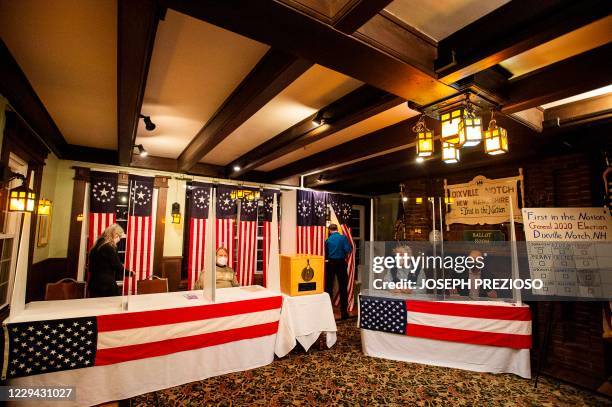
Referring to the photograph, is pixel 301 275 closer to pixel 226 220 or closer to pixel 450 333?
pixel 450 333

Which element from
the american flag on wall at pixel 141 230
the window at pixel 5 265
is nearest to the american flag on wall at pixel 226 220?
the american flag on wall at pixel 141 230

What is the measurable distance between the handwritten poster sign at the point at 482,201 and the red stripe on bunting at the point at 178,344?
3.89 meters

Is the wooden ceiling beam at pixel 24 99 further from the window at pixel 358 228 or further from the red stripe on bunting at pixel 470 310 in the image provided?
the window at pixel 358 228

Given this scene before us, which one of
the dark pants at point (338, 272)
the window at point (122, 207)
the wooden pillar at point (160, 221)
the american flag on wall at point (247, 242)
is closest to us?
the window at point (122, 207)

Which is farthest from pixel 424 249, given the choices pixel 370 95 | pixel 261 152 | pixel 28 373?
pixel 28 373

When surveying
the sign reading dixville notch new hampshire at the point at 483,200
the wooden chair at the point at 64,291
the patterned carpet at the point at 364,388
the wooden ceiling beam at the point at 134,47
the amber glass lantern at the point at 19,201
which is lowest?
the patterned carpet at the point at 364,388

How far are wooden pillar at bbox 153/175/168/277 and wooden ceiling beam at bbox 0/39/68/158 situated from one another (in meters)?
1.90

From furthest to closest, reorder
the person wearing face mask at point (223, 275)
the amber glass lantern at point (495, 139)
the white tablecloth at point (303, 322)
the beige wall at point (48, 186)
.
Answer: the person wearing face mask at point (223, 275), the beige wall at point (48, 186), the white tablecloth at point (303, 322), the amber glass lantern at point (495, 139)

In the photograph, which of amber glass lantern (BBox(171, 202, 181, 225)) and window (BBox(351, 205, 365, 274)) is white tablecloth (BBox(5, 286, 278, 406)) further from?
window (BBox(351, 205, 365, 274))

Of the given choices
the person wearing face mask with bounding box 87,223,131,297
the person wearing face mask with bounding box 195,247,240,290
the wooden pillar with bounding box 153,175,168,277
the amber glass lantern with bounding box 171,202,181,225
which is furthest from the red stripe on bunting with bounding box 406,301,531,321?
the wooden pillar with bounding box 153,175,168,277

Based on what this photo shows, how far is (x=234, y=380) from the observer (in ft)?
11.0

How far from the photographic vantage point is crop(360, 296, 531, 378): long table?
11.6 ft

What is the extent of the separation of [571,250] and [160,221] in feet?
21.7

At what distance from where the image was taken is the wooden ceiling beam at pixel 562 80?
222cm
